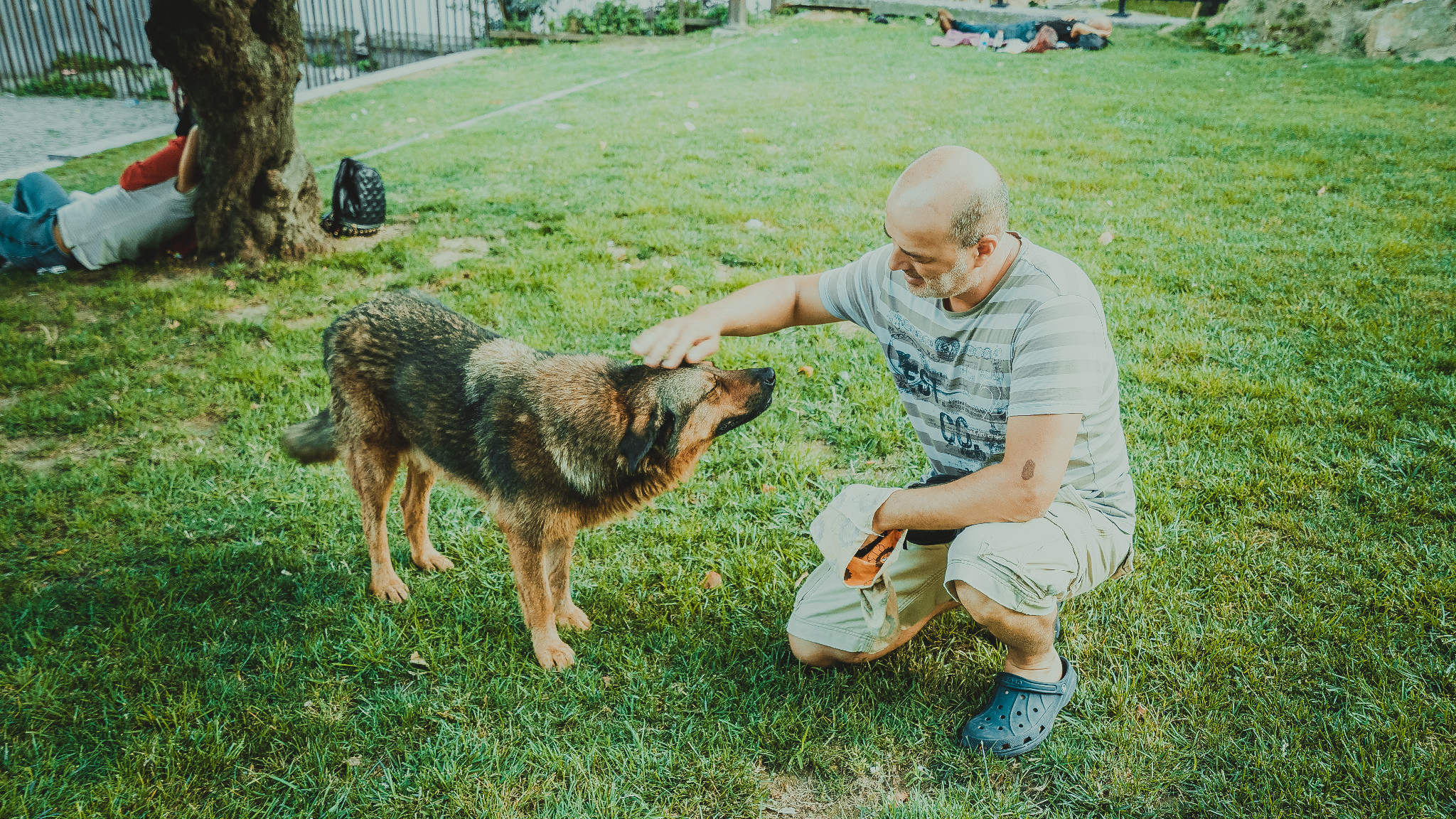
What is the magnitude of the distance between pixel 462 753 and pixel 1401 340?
5.78 metres

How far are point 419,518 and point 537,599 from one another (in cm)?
89

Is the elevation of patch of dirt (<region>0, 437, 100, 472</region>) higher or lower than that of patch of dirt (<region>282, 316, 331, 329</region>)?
lower

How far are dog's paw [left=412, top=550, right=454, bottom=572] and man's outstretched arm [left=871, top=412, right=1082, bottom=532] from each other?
2.25 meters

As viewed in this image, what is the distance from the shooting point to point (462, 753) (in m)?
2.60

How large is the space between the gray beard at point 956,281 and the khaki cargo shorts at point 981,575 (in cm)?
75

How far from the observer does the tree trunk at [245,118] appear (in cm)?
570

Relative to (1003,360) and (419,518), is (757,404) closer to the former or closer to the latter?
(1003,360)

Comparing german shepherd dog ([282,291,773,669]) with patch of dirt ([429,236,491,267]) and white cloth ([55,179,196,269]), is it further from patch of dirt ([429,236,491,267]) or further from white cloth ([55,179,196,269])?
white cloth ([55,179,196,269])

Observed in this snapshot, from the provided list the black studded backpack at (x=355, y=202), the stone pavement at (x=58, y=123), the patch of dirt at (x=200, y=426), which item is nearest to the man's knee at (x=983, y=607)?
the patch of dirt at (x=200, y=426)

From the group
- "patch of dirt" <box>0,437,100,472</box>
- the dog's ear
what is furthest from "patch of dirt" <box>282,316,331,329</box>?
the dog's ear

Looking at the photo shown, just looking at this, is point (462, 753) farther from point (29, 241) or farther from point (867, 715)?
point (29, 241)

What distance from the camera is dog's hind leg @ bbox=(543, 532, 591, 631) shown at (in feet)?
10.2

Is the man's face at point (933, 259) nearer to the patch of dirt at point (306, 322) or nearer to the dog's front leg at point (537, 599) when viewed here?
the dog's front leg at point (537, 599)

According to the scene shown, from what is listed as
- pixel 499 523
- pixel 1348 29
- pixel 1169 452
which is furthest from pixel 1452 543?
pixel 1348 29
